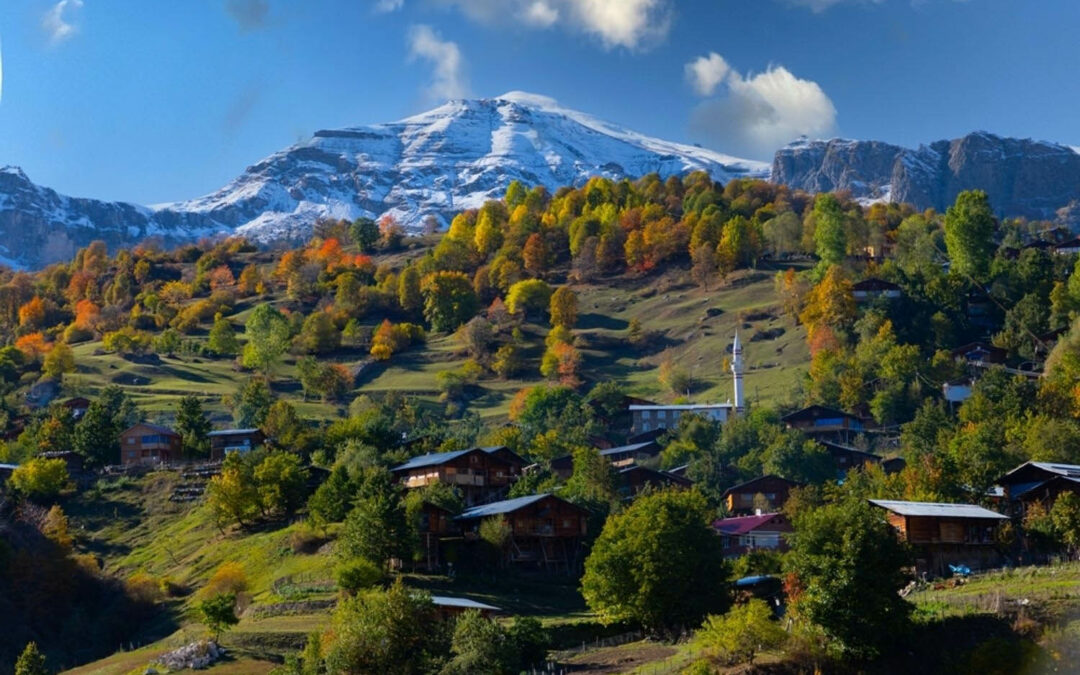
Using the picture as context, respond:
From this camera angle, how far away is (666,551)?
181ft

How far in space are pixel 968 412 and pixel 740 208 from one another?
7661cm

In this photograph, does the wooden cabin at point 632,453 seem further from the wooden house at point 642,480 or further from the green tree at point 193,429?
the green tree at point 193,429

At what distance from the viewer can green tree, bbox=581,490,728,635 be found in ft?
179

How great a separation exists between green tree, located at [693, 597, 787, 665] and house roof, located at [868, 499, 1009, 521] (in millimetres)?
10829

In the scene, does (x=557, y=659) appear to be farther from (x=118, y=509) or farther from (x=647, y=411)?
(x=647, y=411)

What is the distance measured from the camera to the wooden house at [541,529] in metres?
66.7

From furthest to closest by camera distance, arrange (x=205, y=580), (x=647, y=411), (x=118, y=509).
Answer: (x=647, y=411), (x=118, y=509), (x=205, y=580)

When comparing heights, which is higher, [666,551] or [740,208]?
[740,208]

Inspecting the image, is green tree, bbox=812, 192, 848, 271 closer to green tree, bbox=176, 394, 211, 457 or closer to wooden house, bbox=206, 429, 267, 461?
wooden house, bbox=206, 429, 267, 461

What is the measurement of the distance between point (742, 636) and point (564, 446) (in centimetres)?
4444

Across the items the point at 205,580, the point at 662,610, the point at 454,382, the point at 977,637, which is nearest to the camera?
Result: the point at 977,637

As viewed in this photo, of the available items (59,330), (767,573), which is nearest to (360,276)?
(59,330)

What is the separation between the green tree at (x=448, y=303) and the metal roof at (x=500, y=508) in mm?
65745

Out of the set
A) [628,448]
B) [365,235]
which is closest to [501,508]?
[628,448]
